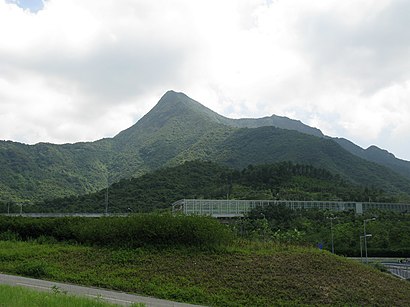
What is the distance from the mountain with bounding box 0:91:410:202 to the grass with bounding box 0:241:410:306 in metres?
80.0

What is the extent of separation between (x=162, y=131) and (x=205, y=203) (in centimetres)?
10558

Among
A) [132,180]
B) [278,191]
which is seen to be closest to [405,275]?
[278,191]

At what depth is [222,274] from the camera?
15.4 m

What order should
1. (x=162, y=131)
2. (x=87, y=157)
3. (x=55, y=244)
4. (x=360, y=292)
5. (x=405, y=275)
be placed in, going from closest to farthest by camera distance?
(x=360, y=292) < (x=55, y=244) < (x=405, y=275) < (x=87, y=157) < (x=162, y=131)

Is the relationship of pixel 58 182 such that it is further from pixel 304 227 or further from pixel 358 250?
pixel 358 250

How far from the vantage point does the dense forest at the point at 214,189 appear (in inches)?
3246

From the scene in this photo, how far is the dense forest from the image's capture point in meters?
82.4

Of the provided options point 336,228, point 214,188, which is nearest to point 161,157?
point 214,188

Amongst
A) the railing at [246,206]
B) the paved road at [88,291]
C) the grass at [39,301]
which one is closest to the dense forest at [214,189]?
the railing at [246,206]

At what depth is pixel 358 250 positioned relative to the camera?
163 feet

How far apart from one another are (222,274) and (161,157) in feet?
413

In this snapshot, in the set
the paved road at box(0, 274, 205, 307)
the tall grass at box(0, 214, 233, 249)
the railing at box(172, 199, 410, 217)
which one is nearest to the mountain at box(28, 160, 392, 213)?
the railing at box(172, 199, 410, 217)

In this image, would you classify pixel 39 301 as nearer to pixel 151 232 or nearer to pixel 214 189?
pixel 151 232

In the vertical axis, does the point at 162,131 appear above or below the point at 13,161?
above
